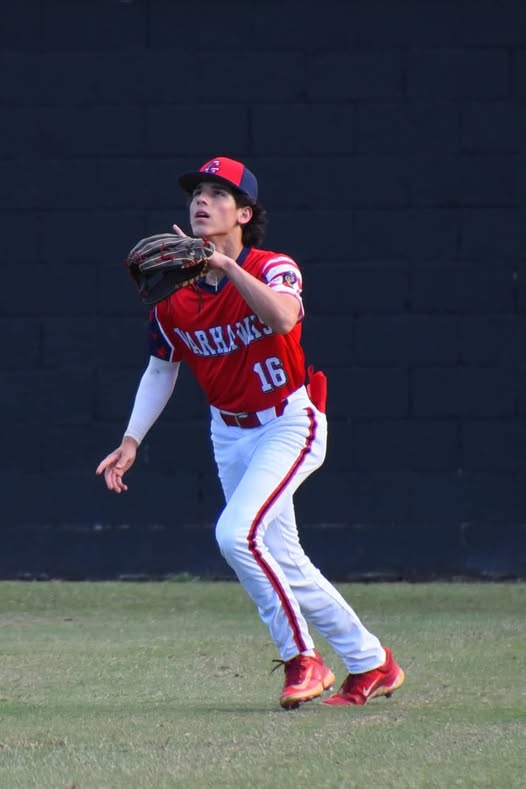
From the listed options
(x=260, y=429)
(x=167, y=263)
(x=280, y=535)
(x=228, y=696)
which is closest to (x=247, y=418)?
(x=260, y=429)

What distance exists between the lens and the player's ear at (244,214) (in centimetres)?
519

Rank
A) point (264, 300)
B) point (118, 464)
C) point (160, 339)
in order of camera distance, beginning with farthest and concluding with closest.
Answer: point (160, 339)
point (118, 464)
point (264, 300)

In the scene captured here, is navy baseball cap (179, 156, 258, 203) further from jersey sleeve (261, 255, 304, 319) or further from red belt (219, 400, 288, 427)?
red belt (219, 400, 288, 427)

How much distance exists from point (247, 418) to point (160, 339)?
18.0 inches

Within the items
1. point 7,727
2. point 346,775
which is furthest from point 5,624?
point 346,775

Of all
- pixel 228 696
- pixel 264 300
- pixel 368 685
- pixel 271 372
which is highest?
pixel 264 300

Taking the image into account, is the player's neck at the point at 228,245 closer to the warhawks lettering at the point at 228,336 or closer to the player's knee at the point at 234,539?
the warhawks lettering at the point at 228,336

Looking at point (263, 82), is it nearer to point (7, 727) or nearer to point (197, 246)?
point (197, 246)

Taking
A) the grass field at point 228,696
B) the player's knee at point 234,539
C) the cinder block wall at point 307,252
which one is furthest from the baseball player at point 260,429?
the cinder block wall at point 307,252

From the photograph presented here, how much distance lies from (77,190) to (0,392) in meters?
1.28

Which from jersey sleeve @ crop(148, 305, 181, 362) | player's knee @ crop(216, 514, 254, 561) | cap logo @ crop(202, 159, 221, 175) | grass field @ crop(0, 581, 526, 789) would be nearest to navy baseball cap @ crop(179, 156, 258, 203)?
cap logo @ crop(202, 159, 221, 175)

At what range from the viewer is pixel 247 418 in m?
5.09

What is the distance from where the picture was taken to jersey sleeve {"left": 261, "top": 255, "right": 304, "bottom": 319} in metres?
4.84

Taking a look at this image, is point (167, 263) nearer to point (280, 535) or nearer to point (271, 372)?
point (271, 372)
